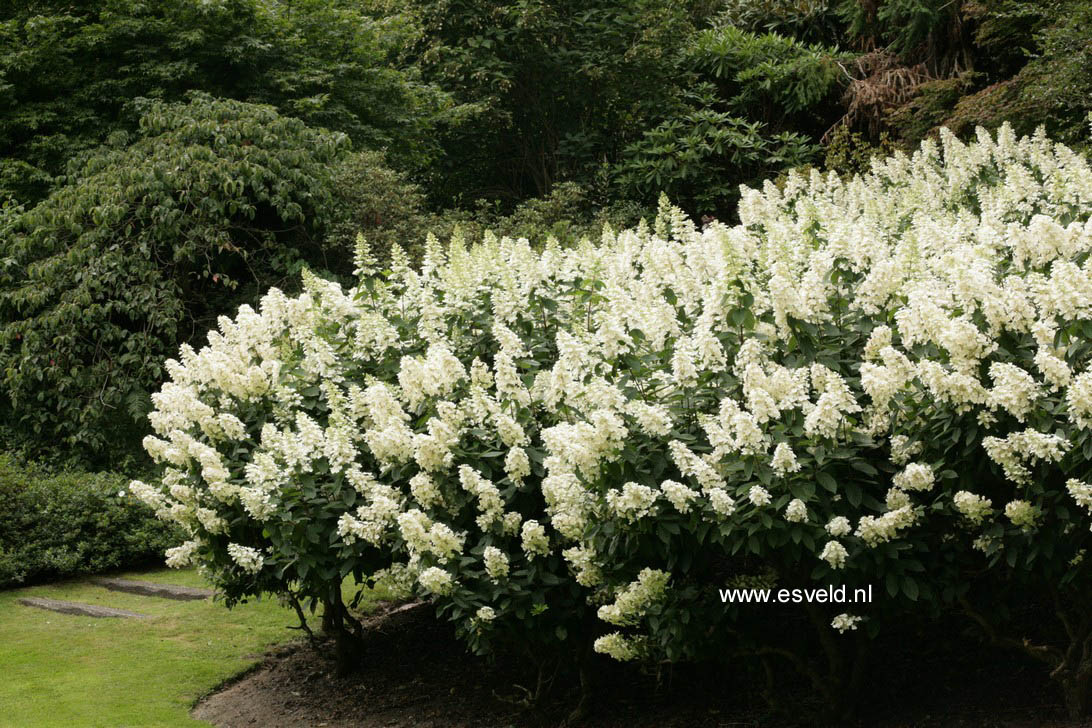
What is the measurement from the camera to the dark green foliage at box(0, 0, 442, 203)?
13.0 m

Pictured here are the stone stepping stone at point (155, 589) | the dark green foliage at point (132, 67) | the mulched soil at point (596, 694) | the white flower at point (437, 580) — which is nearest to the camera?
the white flower at point (437, 580)

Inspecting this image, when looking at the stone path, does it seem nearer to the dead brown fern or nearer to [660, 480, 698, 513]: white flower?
[660, 480, 698, 513]: white flower

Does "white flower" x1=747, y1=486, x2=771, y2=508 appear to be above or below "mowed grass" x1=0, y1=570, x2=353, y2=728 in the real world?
above

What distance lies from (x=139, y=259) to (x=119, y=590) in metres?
3.59

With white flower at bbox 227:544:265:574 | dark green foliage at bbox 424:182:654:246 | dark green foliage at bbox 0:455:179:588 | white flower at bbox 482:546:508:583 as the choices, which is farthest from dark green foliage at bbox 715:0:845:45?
white flower at bbox 482:546:508:583

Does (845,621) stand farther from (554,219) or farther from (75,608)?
(554,219)

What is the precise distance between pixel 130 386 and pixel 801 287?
26.4ft

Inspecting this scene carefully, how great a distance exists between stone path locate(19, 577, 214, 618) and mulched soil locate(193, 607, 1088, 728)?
1707mm

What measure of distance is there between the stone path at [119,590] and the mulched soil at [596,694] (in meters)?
1.71

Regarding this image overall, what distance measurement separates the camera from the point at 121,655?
23.9 feet

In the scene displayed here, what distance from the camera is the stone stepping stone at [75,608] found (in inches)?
328

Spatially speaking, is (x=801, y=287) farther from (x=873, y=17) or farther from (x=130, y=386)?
(x=873, y=17)

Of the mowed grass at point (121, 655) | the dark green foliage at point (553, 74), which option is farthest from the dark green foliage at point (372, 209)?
the mowed grass at point (121, 655)

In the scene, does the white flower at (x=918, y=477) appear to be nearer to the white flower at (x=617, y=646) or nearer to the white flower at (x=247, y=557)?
the white flower at (x=617, y=646)
